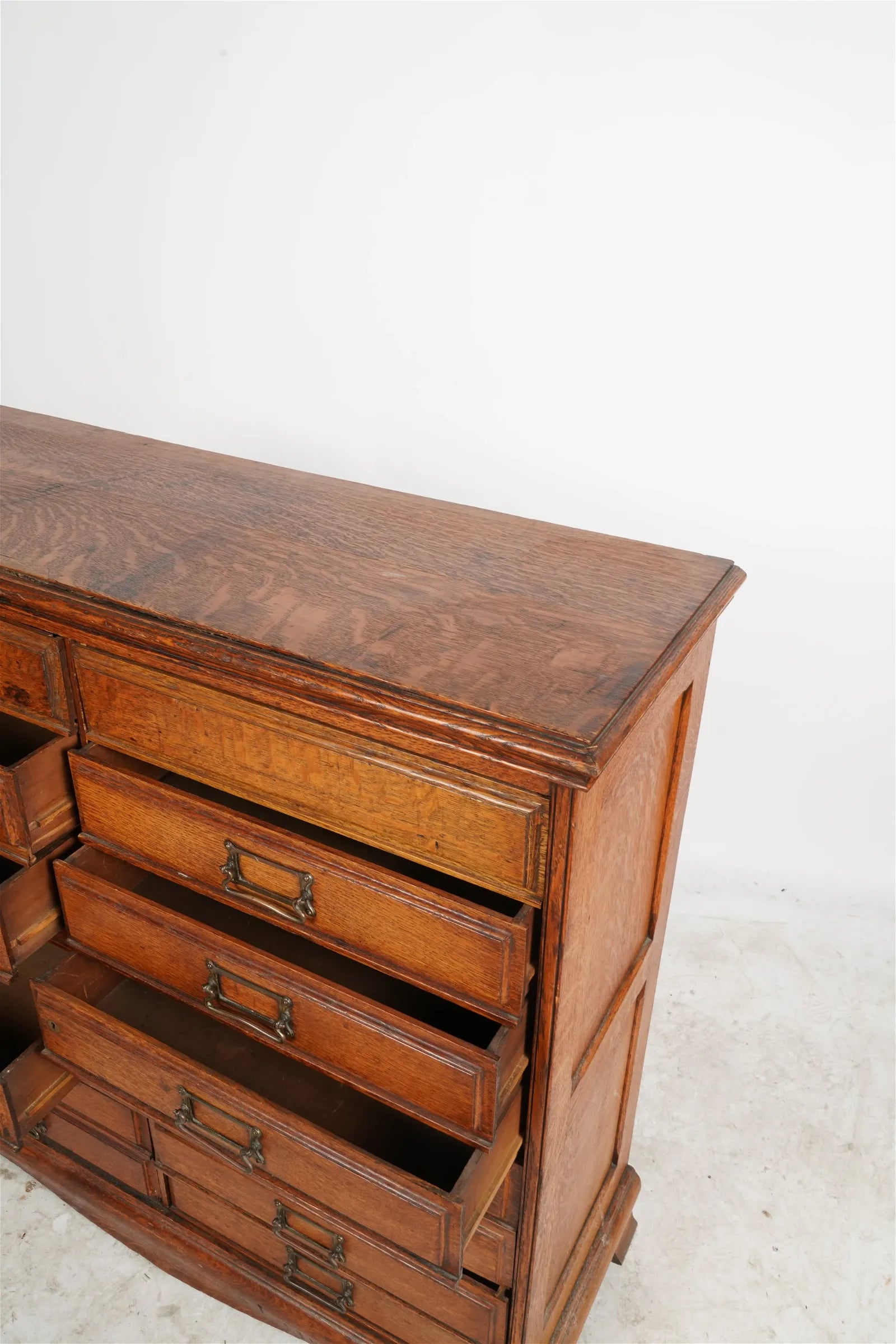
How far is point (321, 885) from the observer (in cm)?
127

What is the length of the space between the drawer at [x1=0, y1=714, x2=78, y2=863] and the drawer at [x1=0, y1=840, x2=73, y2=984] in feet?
0.11

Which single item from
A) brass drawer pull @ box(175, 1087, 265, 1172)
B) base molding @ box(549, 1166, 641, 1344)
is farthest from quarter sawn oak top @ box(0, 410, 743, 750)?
base molding @ box(549, 1166, 641, 1344)

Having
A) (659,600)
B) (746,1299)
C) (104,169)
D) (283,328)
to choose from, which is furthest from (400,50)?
(746,1299)

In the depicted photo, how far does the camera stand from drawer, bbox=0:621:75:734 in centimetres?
134

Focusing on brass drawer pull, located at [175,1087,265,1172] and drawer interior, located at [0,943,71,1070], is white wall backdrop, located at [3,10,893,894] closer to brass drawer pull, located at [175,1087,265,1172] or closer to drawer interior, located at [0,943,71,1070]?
drawer interior, located at [0,943,71,1070]

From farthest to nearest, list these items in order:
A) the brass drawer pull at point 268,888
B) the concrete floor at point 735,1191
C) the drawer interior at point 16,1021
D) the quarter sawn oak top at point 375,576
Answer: the drawer interior at point 16,1021, the concrete floor at point 735,1191, the brass drawer pull at point 268,888, the quarter sawn oak top at point 375,576

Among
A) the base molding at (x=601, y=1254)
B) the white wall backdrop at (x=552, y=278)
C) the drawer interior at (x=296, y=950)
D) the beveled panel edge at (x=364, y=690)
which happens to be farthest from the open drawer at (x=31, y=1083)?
the white wall backdrop at (x=552, y=278)

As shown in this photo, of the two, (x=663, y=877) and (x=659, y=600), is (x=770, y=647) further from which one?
(x=659, y=600)

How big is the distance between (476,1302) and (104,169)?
2369 mm

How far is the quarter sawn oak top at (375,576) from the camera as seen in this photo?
116 cm

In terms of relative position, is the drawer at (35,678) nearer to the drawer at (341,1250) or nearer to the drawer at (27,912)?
the drawer at (27,912)

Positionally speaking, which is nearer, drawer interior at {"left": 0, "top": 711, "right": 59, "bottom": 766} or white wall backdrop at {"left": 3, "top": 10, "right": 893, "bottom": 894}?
drawer interior at {"left": 0, "top": 711, "right": 59, "bottom": 766}

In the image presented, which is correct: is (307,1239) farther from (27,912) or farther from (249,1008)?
(27,912)

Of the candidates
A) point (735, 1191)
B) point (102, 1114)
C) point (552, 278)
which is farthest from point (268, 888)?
point (552, 278)
